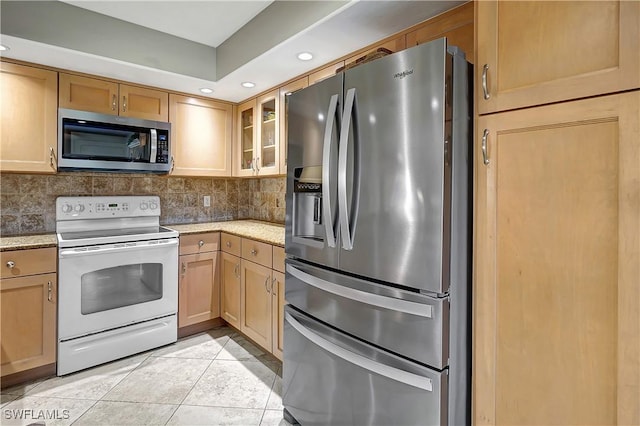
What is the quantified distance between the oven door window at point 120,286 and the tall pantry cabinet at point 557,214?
232cm

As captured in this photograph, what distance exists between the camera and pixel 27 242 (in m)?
2.22

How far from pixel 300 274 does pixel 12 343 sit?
→ 1923 mm

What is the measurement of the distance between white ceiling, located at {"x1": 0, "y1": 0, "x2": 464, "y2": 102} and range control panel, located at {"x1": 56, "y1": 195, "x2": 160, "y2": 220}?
958 mm

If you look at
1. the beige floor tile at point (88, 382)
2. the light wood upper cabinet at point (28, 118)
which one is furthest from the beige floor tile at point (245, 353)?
the light wood upper cabinet at point (28, 118)

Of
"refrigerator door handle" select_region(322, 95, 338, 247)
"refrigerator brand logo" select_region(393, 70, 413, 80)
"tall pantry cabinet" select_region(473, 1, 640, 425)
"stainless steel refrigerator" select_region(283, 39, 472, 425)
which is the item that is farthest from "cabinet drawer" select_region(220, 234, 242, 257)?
"tall pantry cabinet" select_region(473, 1, 640, 425)

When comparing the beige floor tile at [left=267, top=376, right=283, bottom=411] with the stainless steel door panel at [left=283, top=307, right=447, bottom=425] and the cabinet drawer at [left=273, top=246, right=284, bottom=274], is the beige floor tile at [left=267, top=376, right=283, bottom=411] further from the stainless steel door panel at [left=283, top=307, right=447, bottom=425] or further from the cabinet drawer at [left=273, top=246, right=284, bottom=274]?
the cabinet drawer at [left=273, top=246, right=284, bottom=274]

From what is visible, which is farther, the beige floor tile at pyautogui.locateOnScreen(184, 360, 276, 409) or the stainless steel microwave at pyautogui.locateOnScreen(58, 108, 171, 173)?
the stainless steel microwave at pyautogui.locateOnScreen(58, 108, 171, 173)

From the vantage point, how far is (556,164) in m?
1.03

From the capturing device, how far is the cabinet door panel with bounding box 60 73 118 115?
246 centimetres

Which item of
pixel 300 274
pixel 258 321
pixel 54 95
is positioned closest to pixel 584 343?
pixel 300 274

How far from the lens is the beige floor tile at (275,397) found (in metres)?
2.00

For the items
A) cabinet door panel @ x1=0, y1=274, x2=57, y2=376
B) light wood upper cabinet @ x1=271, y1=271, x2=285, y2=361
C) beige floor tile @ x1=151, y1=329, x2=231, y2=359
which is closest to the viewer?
cabinet door panel @ x1=0, y1=274, x2=57, y2=376

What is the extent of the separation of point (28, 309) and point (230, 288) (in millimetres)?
1300

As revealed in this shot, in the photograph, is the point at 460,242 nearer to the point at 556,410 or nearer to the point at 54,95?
the point at 556,410
